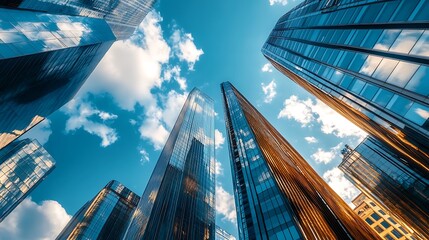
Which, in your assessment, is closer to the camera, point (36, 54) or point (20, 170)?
point (36, 54)

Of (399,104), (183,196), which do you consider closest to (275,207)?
(399,104)

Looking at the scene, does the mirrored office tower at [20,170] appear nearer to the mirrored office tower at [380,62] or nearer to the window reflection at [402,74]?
the mirrored office tower at [380,62]

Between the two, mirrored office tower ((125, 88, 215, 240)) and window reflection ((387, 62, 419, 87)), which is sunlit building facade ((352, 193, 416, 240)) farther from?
window reflection ((387, 62, 419, 87))

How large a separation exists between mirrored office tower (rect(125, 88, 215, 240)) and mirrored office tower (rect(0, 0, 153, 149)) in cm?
4093

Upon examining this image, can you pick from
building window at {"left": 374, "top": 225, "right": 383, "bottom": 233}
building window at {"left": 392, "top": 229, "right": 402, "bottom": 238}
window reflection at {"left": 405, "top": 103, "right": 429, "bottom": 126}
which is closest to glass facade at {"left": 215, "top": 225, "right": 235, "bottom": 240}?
building window at {"left": 374, "top": 225, "right": 383, "bottom": 233}

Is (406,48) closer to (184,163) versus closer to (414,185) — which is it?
(414,185)

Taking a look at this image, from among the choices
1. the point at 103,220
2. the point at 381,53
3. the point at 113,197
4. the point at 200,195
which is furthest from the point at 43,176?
the point at 381,53

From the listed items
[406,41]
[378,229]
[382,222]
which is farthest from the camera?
[382,222]

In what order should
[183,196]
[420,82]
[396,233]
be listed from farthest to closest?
[183,196]
[396,233]
[420,82]

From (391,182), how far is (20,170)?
360 ft

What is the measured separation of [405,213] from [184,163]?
261 ft

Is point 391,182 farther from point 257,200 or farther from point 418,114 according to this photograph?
point 418,114

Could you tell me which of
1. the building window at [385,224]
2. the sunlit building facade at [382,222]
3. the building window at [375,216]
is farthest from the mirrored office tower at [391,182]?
the building window at [385,224]

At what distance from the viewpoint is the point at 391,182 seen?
56.1 metres
